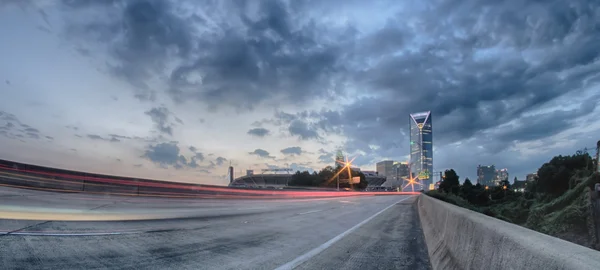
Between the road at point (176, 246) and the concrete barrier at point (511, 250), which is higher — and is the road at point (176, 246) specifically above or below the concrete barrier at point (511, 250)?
below

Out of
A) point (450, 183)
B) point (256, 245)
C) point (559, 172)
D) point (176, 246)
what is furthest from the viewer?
point (450, 183)

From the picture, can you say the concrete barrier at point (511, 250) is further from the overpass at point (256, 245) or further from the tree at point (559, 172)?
the tree at point (559, 172)

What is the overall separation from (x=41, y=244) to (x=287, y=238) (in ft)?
18.4

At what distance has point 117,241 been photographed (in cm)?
736

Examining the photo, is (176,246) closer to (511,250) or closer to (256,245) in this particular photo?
(256,245)

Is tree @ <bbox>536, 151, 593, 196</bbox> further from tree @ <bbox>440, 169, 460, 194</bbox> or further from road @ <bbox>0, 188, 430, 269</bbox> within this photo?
road @ <bbox>0, 188, 430, 269</bbox>

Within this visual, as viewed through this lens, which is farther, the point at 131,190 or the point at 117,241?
the point at 131,190

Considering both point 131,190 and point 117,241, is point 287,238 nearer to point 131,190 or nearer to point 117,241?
point 117,241

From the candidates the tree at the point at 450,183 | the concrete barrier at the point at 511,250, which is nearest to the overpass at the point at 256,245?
the concrete barrier at the point at 511,250

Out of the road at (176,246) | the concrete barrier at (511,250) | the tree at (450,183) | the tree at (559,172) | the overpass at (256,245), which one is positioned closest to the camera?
the concrete barrier at (511,250)

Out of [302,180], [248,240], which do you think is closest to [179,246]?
[248,240]

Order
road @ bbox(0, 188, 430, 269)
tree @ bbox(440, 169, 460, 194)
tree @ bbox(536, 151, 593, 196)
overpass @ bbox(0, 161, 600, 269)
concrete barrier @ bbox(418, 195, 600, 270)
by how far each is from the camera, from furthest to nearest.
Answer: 1. tree @ bbox(440, 169, 460, 194)
2. tree @ bbox(536, 151, 593, 196)
3. road @ bbox(0, 188, 430, 269)
4. overpass @ bbox(0, 161, 600, 269)
5. concrete barrier @ bbox(418, 195, 600, 270)

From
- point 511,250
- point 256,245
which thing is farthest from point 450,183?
point 511,250

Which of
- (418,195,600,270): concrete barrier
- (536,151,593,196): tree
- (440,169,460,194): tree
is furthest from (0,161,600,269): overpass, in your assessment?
(440,169,460,194): tree
